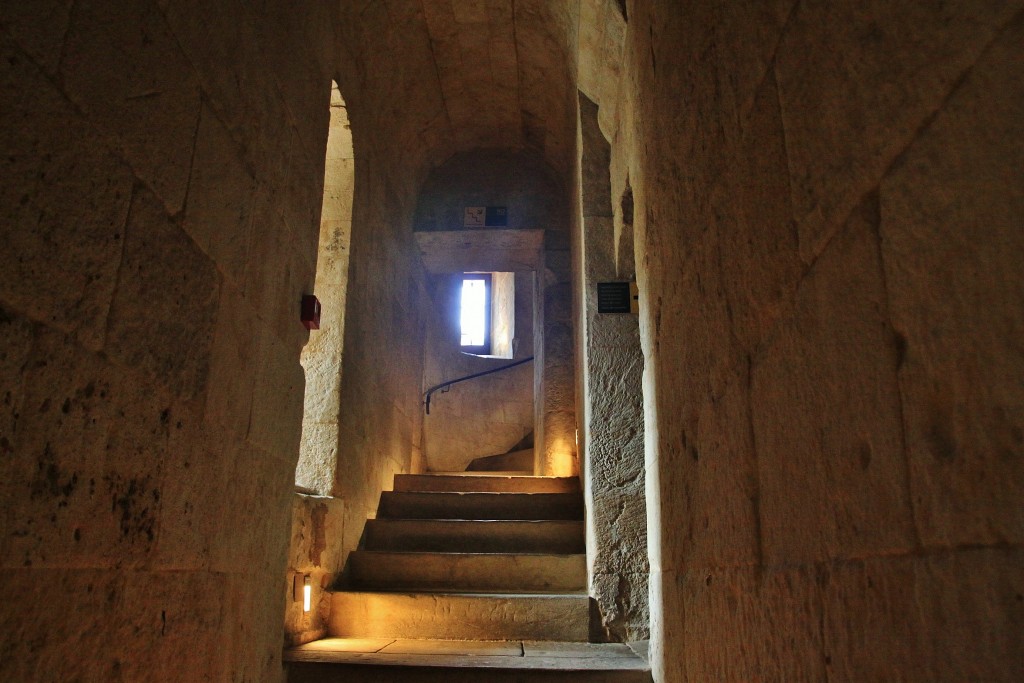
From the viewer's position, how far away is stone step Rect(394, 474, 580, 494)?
477cm

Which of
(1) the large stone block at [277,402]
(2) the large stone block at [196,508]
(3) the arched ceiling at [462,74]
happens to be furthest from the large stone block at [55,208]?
(3) the arched ceiling at [462,74]

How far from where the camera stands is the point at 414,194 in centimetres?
557

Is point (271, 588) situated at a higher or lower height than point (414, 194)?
lower

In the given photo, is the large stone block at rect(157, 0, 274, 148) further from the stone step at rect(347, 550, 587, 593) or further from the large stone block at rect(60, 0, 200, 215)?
the stone step at rect(347, 550, 587, 593)

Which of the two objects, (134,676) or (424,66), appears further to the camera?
(424,66)

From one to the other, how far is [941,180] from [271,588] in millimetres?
2184

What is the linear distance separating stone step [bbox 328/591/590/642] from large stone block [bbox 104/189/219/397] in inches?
74.9

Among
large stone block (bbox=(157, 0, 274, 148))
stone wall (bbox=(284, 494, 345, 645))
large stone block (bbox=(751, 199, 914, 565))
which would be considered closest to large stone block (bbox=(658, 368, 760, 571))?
large stone block (bbox=(751, 199, 914, 565))

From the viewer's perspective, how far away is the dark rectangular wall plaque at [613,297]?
3830 millimetres

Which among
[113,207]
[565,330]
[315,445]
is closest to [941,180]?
[113,207]

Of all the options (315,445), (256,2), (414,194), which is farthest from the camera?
(414,194)

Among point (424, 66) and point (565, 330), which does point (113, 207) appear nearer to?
point (424, 66)

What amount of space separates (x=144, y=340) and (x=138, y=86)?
0.53 metres

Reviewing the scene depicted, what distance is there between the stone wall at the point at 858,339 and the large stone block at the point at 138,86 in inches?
46.3
